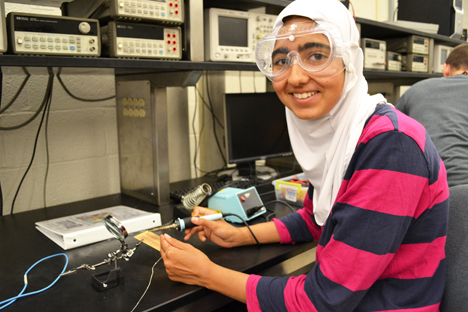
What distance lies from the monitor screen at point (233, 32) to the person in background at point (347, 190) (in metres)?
0.51

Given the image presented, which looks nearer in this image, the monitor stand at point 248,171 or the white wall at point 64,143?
the white wall at point 64,143

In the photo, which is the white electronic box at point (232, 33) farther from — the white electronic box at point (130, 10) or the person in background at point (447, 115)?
the person in background at point (447, 115)

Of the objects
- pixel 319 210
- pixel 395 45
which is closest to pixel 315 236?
pixel 319 210

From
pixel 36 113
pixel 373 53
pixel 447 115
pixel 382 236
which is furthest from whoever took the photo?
pixel 373 53

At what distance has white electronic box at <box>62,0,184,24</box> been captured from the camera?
1233mm

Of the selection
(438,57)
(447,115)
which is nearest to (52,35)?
(447,115)

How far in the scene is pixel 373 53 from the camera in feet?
7.39

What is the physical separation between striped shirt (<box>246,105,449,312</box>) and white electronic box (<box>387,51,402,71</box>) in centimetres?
169

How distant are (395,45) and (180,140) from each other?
160 cm

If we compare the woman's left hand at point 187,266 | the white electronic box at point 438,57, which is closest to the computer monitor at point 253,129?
the woman's left hand at point 187,266

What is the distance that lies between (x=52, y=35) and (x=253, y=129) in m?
1.13

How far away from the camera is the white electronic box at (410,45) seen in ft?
8.11

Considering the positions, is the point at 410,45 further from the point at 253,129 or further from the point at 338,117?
the point at 338,117

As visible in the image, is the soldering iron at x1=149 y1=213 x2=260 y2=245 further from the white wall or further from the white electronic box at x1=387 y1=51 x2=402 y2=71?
the white electronic box at x1=387 y1=51 x2=402 y2=71
